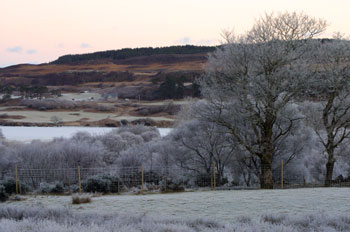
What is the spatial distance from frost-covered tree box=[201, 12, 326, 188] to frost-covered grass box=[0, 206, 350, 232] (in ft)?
38.2

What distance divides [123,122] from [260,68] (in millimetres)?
41729

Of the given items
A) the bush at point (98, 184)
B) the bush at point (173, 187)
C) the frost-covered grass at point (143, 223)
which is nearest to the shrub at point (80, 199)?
the frost-covered grass at point (143, 223)

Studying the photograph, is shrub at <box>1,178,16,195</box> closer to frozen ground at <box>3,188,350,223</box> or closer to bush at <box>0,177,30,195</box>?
bush at <box>0,177,30,195</box>

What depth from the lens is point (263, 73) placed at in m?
19.7

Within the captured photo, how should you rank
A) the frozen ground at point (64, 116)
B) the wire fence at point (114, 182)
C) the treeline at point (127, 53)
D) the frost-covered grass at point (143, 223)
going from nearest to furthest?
the frost-covered grass at point (143, 223) → the wire fence at point (114, 182) → the frozen ground at point (64, 116) → the treeline at point (127, 53)

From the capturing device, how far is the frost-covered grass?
6.57 meters

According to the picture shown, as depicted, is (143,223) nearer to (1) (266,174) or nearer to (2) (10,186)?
(2) (10,186)

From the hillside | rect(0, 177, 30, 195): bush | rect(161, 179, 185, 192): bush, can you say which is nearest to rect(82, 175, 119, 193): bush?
rect(161, 179, 185, 192): bush

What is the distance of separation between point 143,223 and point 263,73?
1411cm

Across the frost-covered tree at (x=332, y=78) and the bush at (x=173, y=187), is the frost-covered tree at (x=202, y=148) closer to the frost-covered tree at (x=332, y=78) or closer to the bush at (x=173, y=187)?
the frost-covered tree at (x=332, y=78)

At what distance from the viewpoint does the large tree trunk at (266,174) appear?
1966 cm

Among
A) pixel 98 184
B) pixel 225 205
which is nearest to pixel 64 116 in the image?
pixel 98 184

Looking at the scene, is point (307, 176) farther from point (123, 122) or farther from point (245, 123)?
point (123, 122)

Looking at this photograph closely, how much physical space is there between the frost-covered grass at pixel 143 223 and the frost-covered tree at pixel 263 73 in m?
11.6
